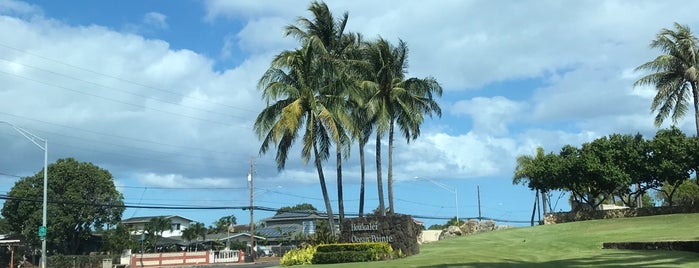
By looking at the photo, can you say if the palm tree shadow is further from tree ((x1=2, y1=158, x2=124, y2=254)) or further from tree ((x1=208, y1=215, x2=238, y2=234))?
tree ((x1=208, y1=215, x2=238, y2=234))

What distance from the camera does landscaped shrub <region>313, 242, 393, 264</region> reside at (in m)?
25.7

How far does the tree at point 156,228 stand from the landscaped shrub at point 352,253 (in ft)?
209

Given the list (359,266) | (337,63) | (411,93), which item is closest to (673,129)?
(411,93)

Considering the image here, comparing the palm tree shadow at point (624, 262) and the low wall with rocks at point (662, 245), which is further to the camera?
the low wall with rocks at point (662, 245)

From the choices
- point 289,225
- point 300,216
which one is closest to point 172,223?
point 289,225

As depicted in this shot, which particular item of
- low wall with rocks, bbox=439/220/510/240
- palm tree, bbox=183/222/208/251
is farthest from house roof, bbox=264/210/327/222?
low wall with rocks, bbox=439/220/510/240

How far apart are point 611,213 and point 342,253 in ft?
97.9

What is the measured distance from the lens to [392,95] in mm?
38719

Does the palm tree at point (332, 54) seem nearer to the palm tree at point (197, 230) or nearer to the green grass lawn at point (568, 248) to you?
the green grass lawn at point (568, 248)

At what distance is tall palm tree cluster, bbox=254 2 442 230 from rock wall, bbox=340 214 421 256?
364 centimetres

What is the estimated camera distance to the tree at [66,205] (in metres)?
70.5

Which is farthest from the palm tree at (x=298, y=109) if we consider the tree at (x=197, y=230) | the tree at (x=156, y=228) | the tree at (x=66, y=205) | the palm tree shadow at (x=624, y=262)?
the tree at (x=197, y=230)

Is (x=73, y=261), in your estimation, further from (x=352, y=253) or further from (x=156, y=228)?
(x=352, y=253)

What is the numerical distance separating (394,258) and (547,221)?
97.2 ft
